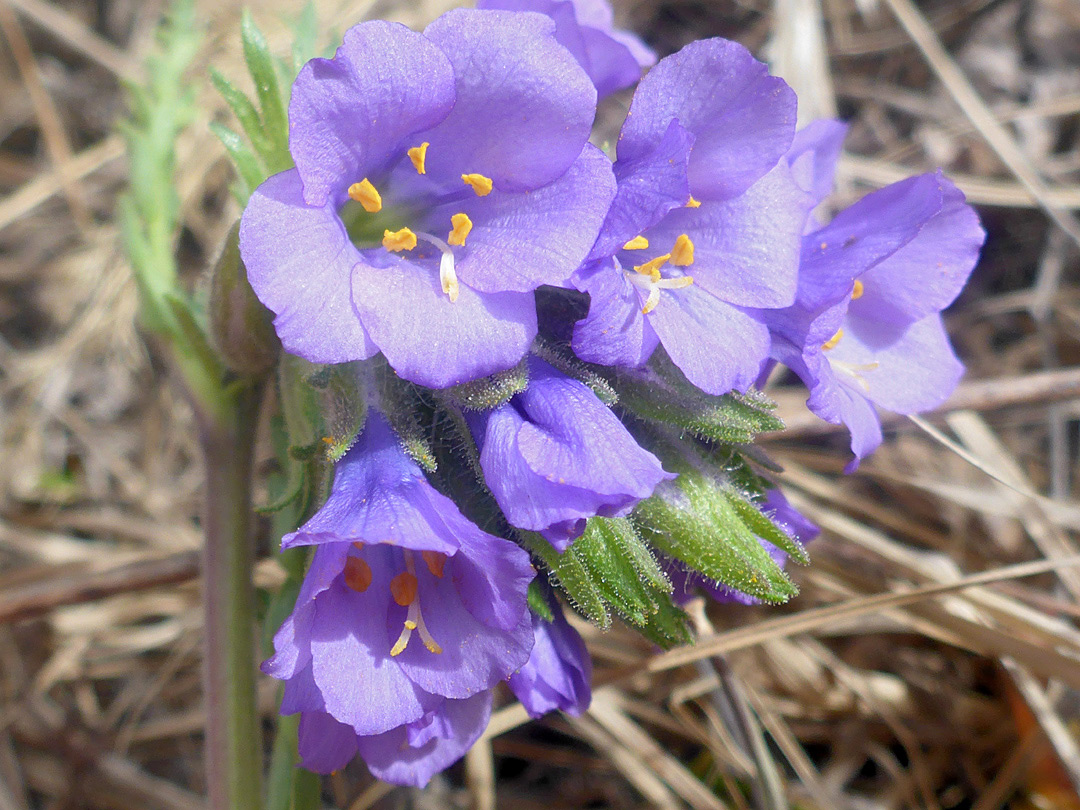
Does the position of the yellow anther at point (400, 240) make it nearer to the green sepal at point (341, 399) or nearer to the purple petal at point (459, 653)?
the green sepal at point (341, 399)

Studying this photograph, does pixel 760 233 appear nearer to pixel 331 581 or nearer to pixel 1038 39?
pixel 331 581

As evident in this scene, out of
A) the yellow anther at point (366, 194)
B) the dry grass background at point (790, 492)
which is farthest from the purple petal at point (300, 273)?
the dry grass background at point (790, 492)

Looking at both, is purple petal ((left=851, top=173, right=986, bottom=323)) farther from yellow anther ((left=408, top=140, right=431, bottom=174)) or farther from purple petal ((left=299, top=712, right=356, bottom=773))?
purple petal ((left=299, top=712, right=356, bottom=773))

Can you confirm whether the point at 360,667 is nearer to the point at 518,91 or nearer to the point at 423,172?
the point at 423,172

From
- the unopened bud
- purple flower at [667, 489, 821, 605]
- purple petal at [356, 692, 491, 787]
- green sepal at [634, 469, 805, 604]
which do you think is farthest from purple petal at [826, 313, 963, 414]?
the unopened bud

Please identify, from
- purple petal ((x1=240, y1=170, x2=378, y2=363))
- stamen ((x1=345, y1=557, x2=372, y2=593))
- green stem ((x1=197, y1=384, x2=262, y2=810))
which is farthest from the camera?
green stem ((x1=197, y1=384, x2=262, y2=810))

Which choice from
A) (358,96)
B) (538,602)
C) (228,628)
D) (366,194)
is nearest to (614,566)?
(538,602)
